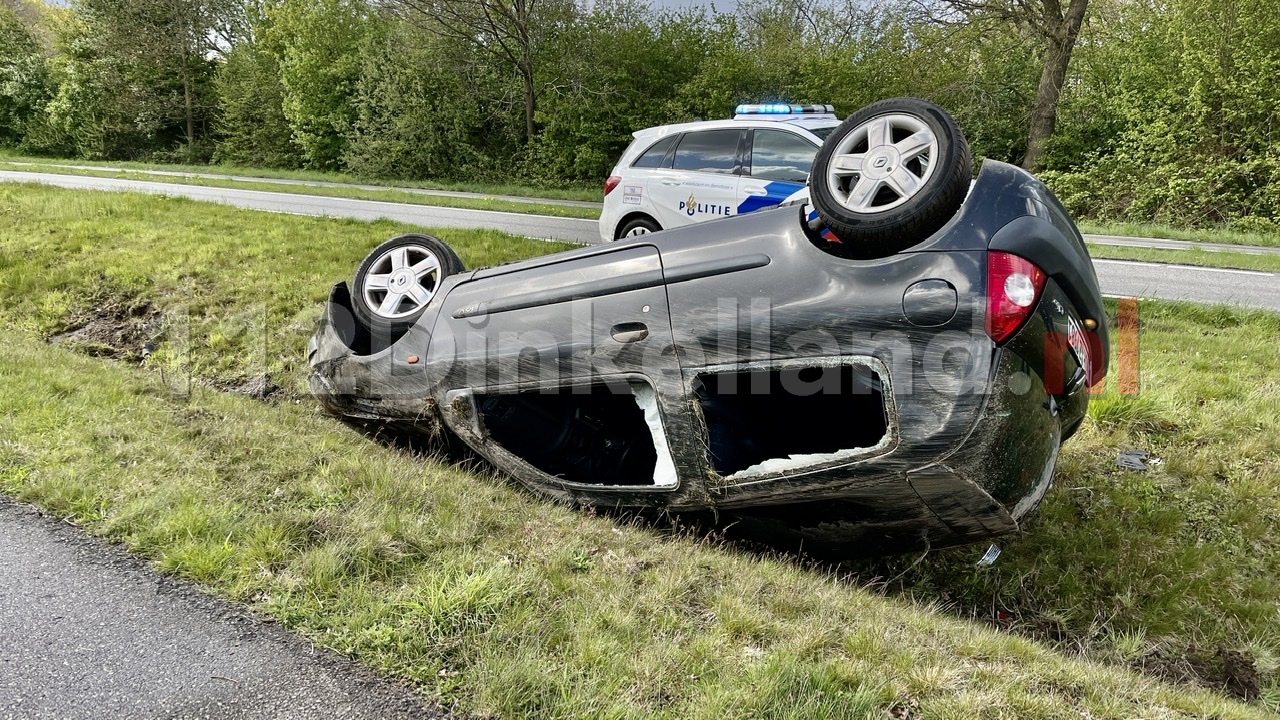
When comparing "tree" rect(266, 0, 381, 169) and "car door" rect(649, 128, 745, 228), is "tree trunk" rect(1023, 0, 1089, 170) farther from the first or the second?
"tree" rect(266, 0, 381, 169)

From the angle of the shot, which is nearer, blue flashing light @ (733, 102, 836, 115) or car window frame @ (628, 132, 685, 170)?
blue flashing light @ (733, 102, 836, 115)

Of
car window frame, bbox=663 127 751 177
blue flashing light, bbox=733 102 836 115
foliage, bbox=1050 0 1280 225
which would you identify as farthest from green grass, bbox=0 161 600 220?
foliage, bbox=1050 0 1280 225

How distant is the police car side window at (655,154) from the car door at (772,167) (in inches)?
41.4

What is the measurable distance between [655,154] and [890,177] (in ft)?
20.3

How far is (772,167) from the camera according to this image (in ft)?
25.0

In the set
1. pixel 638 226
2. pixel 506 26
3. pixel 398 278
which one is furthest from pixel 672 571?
pixel 506 26

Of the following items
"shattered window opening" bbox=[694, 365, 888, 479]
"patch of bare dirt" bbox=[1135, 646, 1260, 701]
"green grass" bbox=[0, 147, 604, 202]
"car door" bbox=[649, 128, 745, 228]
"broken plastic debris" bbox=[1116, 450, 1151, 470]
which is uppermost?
"green grass" bbox=[0, 147, 604, 202]

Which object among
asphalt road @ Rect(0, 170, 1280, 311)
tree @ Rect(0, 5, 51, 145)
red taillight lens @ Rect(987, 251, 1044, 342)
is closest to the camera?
red taillight lens @ Rect(987, 251, 1044, 342)

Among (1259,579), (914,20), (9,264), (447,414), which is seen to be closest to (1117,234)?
(914,20)

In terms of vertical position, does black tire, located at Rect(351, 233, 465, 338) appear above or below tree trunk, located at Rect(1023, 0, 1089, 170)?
below

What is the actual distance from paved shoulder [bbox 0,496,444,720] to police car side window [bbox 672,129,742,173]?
21.9 ft

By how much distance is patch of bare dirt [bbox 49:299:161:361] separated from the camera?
675 centimetres

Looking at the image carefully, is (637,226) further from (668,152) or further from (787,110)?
(787,110)

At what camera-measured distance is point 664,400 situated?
2891 millimetres
